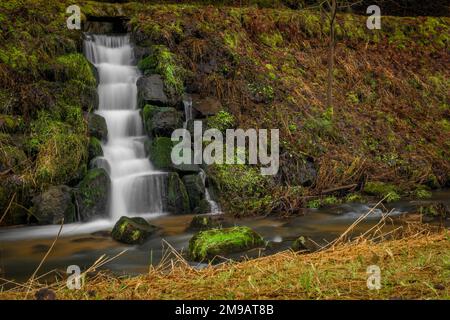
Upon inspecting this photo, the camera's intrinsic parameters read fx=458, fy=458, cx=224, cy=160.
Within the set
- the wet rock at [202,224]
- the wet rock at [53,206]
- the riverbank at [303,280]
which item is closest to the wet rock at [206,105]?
the wet rock at [202,224]

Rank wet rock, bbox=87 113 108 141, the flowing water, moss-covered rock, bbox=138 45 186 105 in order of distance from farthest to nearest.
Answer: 1. moss-covered rock, bbox=138 45 186 105
2. wet rock, bbox=87 113 108 141
3. the flowing water

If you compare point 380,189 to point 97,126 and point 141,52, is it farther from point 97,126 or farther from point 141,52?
point 141,52

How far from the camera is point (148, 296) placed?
2.57 metres

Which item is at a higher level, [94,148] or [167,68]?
[167,68]

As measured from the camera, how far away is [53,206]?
8.31 m

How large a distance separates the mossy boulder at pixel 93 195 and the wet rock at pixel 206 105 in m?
2.97

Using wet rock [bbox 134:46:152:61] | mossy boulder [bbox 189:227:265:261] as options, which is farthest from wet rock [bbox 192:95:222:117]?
mossy boulder [bbox 189:227:265:261]

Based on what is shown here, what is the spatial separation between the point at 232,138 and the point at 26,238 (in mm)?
4990

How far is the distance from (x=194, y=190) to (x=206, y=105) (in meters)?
2.53

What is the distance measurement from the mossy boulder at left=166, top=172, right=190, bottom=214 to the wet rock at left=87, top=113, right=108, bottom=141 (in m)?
1.88

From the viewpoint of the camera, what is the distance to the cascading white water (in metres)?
9.19

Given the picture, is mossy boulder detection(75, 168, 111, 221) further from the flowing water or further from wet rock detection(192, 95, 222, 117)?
wet rock detection(192, 95, 222, 117)

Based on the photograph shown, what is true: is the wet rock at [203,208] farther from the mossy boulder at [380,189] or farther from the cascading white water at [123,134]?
the mossy boulder at [380,189]

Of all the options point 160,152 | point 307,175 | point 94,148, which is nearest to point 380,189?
point 307,175
